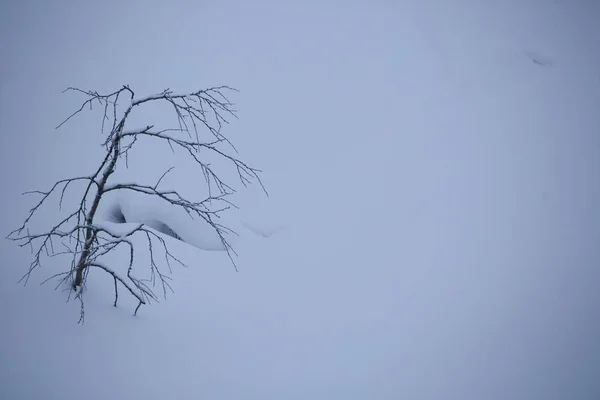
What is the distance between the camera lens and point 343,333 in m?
3.56

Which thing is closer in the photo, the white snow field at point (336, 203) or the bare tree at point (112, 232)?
the bare tree at point (112, 232)

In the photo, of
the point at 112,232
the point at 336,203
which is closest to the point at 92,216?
the point at 112,232

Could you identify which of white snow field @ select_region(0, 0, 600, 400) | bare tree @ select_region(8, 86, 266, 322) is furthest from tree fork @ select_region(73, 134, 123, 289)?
white snow field @ select_region(0, 0, 600, 400)

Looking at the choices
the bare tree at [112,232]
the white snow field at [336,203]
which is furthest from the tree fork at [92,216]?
the white snow field at [336,203]

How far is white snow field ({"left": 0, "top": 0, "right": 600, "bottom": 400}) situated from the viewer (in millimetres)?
2760

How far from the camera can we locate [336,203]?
19.1 ft

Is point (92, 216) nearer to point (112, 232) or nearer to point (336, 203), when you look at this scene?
point (112, 232)

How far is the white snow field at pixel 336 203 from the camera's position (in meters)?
2.76

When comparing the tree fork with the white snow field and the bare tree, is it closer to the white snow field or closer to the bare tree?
the bare tree

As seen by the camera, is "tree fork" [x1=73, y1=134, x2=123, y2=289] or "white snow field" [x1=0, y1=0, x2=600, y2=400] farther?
"white snow field" [x1=0, y1=0, x2=600, y2=400]

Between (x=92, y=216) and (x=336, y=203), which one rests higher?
(x=336, y=203)

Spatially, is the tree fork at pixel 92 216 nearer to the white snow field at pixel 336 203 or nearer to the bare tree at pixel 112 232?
the bare tree at pixel 112 232

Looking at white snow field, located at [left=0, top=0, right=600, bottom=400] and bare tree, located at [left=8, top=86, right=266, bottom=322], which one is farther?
white snow field, located at [left=0, top=0, right=600, bottom=400]

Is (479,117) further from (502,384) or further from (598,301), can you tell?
(502,384)
